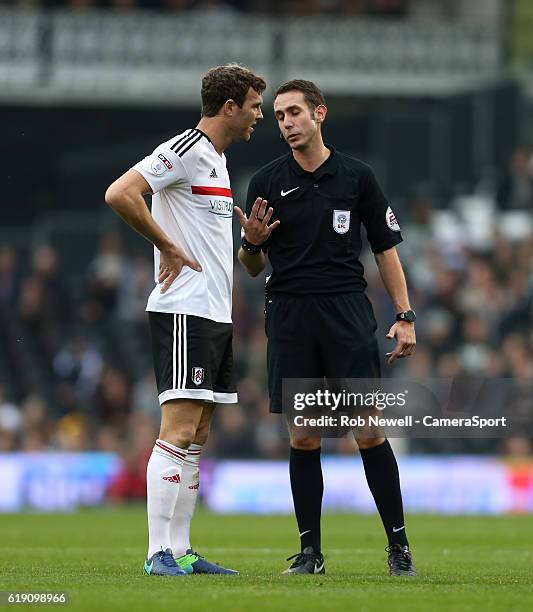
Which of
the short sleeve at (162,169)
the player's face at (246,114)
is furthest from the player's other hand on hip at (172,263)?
the player's face at (246,114)

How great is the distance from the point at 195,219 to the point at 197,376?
859 millimetres

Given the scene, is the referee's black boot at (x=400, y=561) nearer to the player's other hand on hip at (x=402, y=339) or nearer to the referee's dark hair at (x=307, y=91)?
the player's other hand on hip at (x=402, y=339)

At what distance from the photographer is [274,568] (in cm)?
917

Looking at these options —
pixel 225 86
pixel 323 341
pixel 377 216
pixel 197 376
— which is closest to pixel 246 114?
pixel 225 86

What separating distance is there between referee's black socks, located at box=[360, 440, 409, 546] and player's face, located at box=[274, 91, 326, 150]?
1.70 metres

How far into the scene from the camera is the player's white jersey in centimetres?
846

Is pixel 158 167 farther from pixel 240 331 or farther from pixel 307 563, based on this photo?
pixel 240 331

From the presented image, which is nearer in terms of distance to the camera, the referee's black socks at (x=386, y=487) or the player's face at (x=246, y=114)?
the referee's black socks at (x=386, y=487)

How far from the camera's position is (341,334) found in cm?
849

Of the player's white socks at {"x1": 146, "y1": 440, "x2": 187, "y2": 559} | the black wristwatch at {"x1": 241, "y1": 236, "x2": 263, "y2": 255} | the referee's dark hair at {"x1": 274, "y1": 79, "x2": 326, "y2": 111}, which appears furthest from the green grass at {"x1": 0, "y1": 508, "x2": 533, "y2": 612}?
the referee's dark hair at {"x1": 274, "y1": 79, "x2": 326, "y2": 111}

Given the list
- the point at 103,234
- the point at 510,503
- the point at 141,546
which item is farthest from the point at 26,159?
the point at 141,546

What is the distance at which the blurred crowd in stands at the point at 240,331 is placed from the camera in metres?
20.5

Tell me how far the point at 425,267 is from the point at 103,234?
674cm

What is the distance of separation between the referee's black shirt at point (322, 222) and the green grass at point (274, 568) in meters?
1.61
